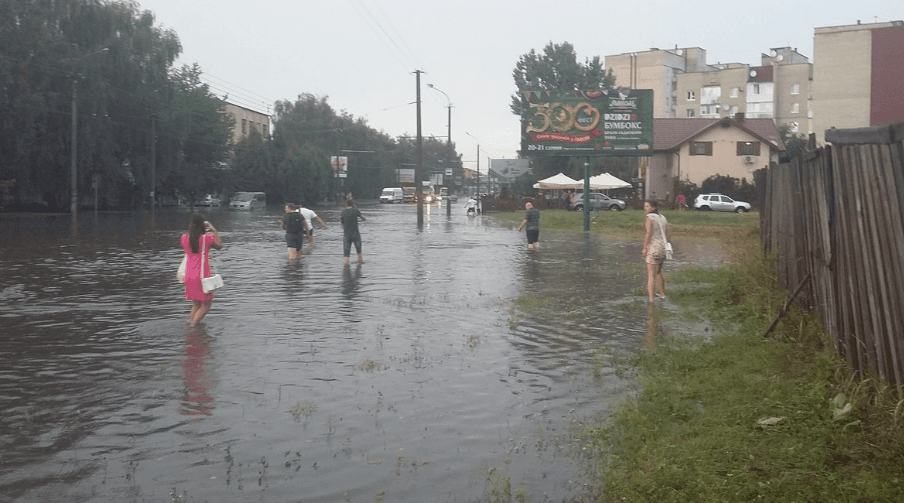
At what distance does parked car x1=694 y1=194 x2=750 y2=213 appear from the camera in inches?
2474

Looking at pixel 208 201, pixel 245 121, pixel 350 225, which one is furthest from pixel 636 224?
pixel 245 121

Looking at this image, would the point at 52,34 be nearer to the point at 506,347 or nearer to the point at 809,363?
the point at 506,347

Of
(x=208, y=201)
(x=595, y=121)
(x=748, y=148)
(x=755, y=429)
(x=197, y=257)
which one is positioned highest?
(x=748, y=148)

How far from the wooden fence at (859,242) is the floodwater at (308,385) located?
6.38 ft

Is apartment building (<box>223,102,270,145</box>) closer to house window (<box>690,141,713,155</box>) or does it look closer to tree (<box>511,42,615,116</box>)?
tree (<box>511,42,615,116</box>)

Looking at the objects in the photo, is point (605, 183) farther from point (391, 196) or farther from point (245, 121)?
point (245, 121)

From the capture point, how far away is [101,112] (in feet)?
172

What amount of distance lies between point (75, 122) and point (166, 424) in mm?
44996

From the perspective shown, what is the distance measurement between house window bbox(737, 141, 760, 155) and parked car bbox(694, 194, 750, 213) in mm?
7217

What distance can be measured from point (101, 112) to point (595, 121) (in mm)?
28296

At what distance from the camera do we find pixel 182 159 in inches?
2472

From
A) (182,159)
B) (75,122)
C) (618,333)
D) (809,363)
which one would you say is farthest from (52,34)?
(809,363)

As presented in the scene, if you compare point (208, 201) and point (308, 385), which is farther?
point (208, 201)

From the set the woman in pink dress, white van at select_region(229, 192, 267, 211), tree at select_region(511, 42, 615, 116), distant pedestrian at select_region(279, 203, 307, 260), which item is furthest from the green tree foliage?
the woman in pink dress
